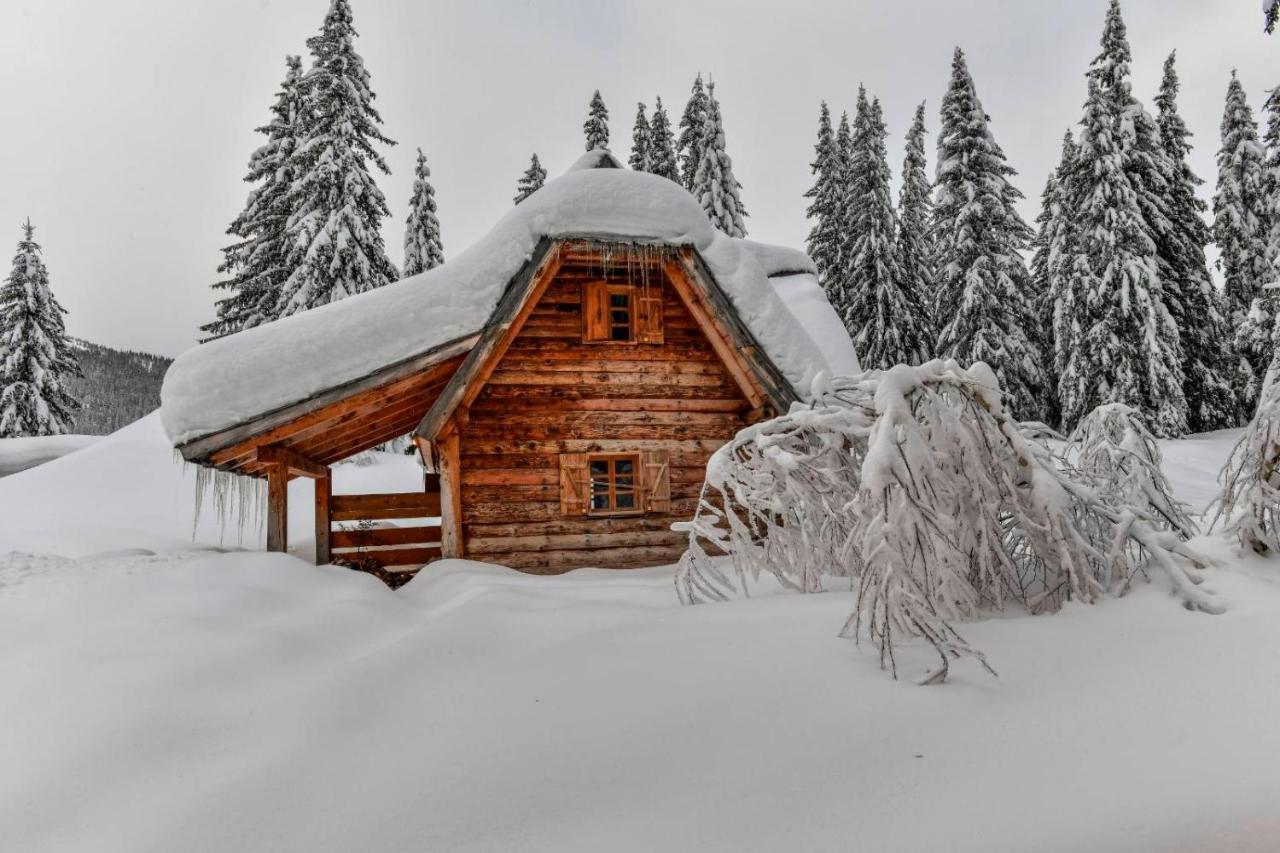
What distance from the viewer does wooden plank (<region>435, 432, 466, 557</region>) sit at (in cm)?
889

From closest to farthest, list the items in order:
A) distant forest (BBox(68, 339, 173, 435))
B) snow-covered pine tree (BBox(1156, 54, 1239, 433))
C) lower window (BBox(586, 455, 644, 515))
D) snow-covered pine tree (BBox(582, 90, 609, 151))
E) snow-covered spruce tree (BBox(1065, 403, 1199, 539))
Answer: snow-covered spruce tree (BBox(1065, 403, 1199, 539)) < lower window (BBox(586, 455, 644, 515)) < snow-covered pine tree (BBox(1156, 54, 1239, 433)) < snow-covered pine tree (BBox(582, 90, 609, 151)) < distant forest (BBox(68, 339, 173, 435))

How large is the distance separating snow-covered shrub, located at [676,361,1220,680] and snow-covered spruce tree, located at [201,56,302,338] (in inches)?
838

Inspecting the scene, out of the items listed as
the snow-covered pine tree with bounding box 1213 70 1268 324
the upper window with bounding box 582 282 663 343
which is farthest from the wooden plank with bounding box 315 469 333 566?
the snow-covered pine tree with bounding box 1213 70 1268 324

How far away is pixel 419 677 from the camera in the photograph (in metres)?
3.89

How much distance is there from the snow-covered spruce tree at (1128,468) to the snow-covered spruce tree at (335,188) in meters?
19.8

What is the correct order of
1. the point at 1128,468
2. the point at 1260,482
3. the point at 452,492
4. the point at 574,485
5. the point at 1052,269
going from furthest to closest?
the point at 1052,269, the point at 574,485, the point at 452,492, the point at 1128,468, the point at 1260,482

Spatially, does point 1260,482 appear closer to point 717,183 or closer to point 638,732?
point 638,732

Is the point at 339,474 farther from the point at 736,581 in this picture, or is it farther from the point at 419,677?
the point at 419,677

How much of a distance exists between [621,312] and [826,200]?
92.0 feet

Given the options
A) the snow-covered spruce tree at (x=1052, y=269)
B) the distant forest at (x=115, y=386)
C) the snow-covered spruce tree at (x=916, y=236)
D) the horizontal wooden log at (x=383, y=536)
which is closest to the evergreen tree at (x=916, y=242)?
the snow-covered spruce tree at (x=916, y=236)

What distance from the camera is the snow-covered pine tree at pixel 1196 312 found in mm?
23422

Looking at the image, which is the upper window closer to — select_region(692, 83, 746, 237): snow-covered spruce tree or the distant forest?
select_region(692, 83, 746, 237): snow-covered spruce tree

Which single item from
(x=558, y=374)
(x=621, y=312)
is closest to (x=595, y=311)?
(x=621, y=312)

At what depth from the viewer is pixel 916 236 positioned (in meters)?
A: 33.9
